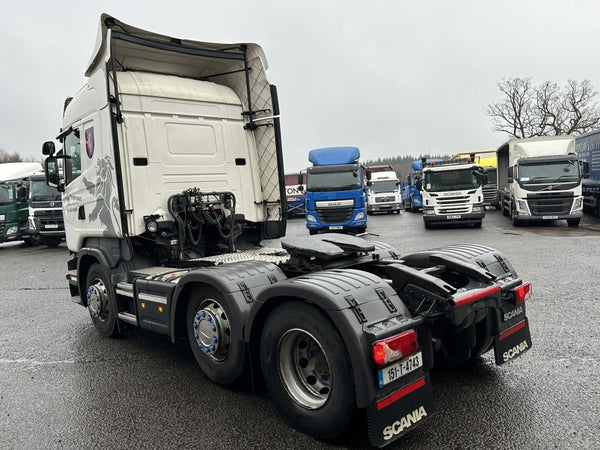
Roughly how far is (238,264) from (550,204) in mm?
15622

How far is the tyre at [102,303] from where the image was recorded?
552 cm

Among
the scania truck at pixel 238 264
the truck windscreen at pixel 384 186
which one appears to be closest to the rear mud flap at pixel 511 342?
the scania truck at pixel 238 264

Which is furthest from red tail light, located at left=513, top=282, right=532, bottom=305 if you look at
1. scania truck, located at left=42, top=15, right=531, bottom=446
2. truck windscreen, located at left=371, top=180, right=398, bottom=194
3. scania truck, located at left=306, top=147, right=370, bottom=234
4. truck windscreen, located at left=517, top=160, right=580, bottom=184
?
truck windscreen, located at left=371, top=180, right=398, bottom=194

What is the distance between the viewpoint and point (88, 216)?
19.0ft

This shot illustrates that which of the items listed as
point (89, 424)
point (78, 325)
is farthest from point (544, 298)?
point (78, 325)

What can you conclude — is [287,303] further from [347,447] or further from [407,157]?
[407,157]

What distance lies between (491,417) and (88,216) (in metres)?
4.87

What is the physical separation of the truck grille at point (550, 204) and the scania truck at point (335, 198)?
5.97 meters

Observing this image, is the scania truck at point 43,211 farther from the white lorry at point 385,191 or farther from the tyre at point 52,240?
the white lorry at point 385,191

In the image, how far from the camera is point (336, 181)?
17812mm

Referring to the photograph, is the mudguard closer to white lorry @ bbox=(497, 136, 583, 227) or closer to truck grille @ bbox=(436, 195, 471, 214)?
truck grille @ bbox=(436, 195, 471, 214)

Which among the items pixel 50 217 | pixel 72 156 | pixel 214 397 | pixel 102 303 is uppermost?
pixel 72 156

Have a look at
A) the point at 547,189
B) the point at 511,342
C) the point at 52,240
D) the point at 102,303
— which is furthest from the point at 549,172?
the point at 52,240

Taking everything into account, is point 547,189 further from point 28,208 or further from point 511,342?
point 28,208
